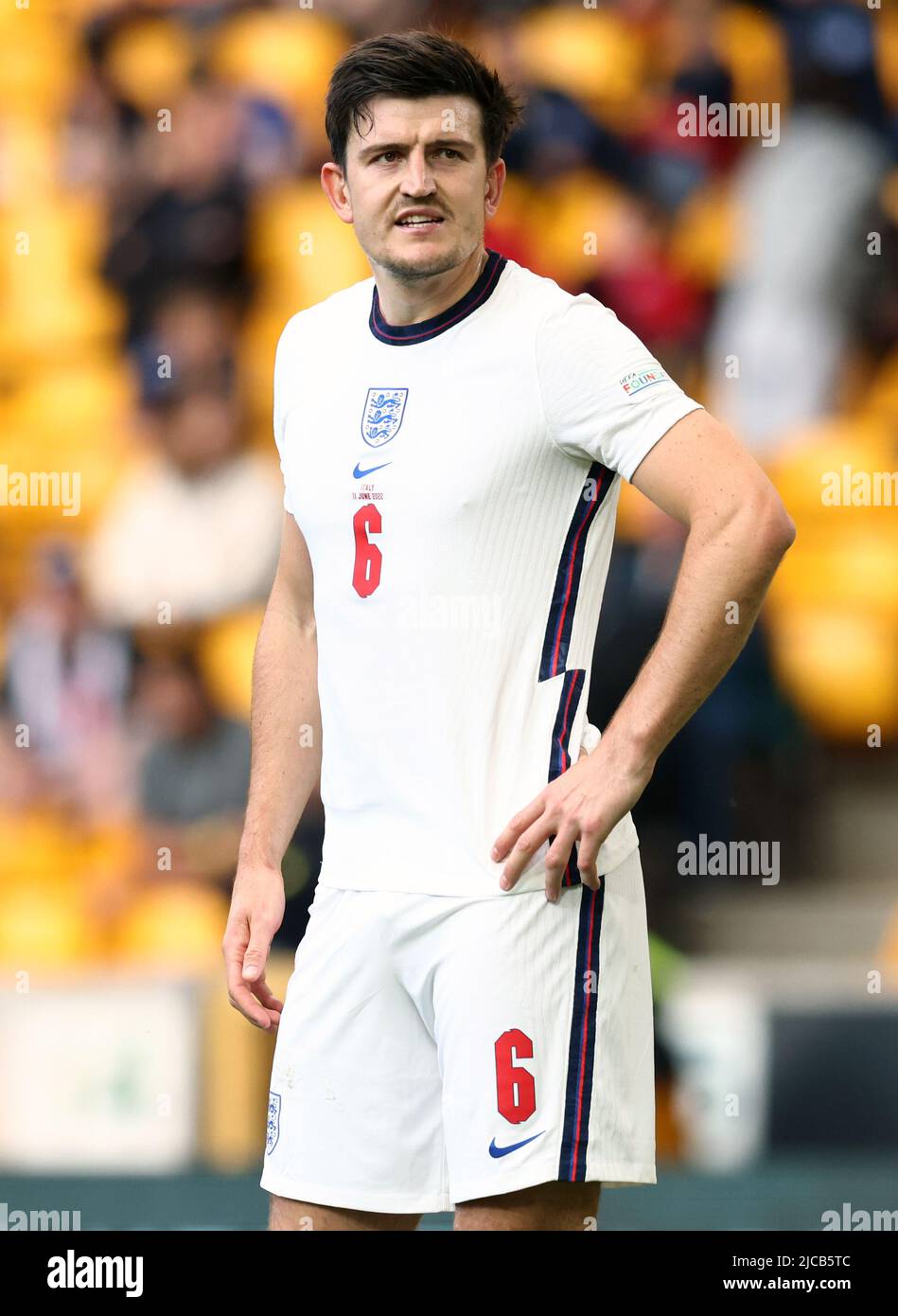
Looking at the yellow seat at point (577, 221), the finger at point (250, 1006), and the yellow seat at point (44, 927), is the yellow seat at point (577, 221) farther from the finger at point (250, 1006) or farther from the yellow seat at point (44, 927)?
the finger at point (250, 1006)

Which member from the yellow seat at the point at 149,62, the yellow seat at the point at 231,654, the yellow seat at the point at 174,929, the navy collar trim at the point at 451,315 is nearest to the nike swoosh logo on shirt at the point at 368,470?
the navy collar trim at the point at 451,315

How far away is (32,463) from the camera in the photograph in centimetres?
518

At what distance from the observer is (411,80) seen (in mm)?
1989

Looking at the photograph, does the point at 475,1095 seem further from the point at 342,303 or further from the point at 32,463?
the point at 32,463

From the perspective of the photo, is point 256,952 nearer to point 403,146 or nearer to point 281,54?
point 403,146

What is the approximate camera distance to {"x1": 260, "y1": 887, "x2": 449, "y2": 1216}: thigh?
6.38 feet

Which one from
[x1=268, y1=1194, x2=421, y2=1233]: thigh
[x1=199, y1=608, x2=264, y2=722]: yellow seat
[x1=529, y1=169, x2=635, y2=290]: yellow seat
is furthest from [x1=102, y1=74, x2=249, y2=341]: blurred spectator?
[x1=268, y1=1194, x2=421, y2=1233]: thigh

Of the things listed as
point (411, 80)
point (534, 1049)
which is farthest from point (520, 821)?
point (411, 80)

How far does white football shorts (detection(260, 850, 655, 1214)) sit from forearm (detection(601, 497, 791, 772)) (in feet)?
0.61

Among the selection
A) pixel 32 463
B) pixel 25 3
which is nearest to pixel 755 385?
pixel 32 463

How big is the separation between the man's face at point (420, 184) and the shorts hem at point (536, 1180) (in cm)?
97

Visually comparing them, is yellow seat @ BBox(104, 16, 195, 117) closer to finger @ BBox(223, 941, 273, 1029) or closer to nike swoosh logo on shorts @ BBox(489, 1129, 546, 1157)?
finger @ BBox(223, 941, 273, 1029)

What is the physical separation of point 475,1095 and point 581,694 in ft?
1.43

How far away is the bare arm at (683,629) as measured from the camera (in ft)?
5.97
